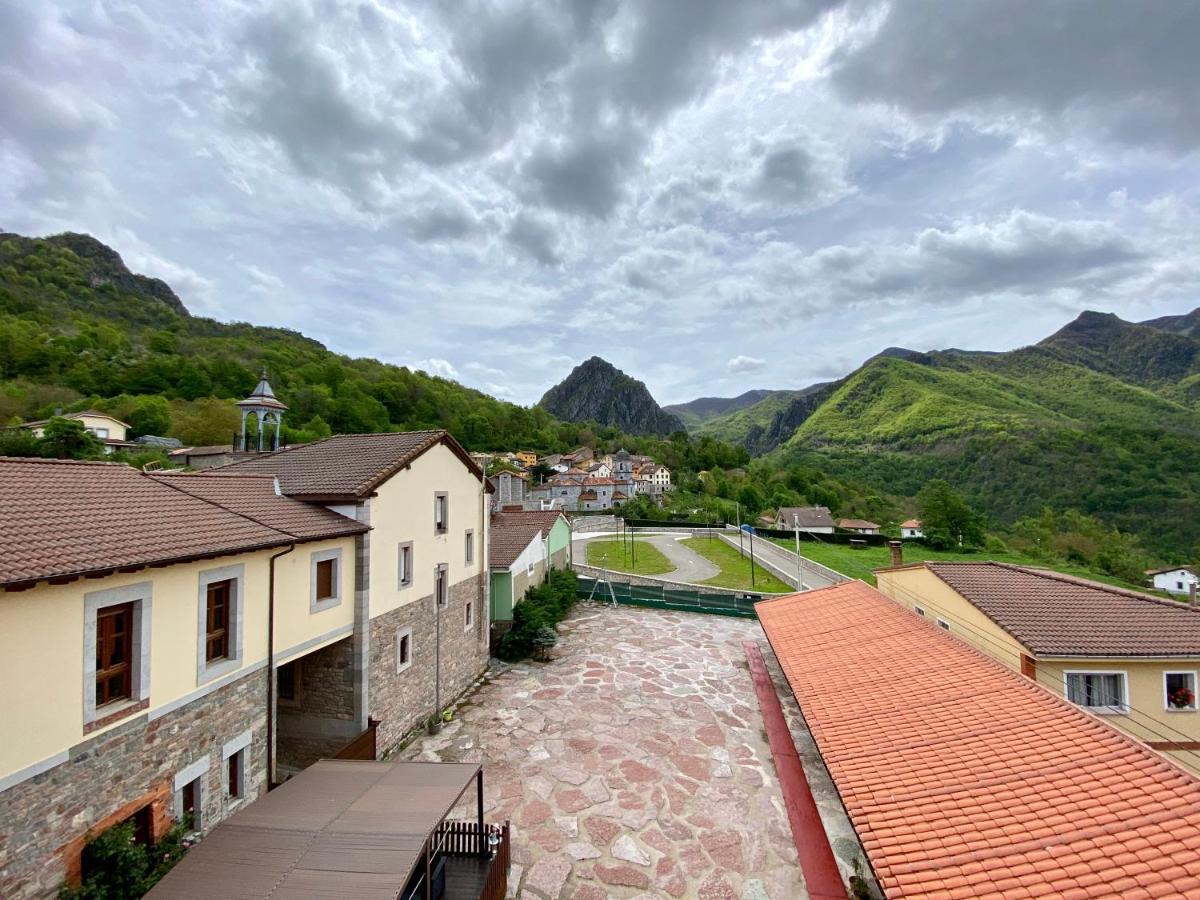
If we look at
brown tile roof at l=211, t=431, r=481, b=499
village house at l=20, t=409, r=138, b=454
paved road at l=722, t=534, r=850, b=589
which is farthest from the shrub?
village house at l=20, t=409, r=138, b=454

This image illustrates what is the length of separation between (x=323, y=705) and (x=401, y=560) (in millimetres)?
3396

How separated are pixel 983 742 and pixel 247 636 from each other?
468 inches

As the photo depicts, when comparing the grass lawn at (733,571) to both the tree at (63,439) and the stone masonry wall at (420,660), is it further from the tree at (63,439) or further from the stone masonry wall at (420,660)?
the tree at (63,439)

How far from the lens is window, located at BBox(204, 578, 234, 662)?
7.95 meters

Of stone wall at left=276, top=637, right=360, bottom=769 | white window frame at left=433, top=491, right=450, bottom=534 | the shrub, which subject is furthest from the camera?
the shrub

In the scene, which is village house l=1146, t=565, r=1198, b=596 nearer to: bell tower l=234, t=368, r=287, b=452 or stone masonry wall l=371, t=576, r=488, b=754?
stone masonry wall l=371, t=576, r=488, b=754

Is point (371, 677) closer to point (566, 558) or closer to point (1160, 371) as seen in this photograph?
point (566, 558)

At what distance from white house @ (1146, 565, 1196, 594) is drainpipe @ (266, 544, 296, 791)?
7347 cm

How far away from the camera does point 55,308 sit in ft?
288

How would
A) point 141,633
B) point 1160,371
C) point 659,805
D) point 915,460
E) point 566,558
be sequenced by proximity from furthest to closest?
point 1160,371 < point 915,460 < point 566,558 < point 659,805 < point 141,633

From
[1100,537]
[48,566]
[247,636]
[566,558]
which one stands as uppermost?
[48,566]

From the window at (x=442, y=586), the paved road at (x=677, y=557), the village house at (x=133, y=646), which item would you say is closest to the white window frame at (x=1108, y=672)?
the window at (x=442, y=586)

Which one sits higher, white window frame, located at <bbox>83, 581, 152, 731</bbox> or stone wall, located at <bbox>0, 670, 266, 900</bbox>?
white window frame, located at <bbox>83, 581, 152, 731</bbox>

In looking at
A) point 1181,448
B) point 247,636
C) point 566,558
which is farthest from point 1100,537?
point 247,636
